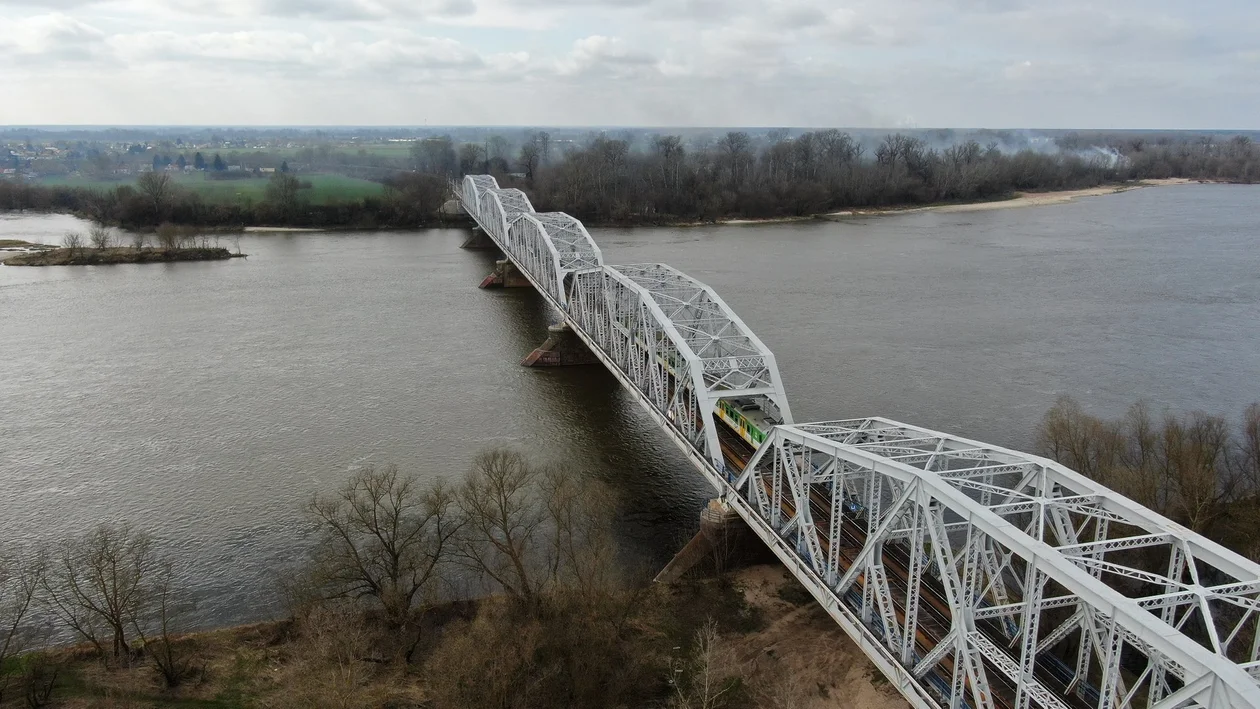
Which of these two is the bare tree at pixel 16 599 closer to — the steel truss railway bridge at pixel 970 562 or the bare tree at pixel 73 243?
the steel truss railway bridge at pixel 970 562

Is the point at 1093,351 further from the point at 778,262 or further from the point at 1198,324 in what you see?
the point at 778,262

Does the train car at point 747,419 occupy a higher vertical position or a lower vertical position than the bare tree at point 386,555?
higher

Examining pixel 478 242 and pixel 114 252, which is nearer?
pixel 114 252

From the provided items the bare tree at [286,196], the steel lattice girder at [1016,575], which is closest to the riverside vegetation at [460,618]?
the steel lattice girder at [1016,575]

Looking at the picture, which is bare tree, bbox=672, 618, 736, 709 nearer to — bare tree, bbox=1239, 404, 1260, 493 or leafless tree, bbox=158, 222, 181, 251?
bare tree, bbox=1239, 404, 1260, 493

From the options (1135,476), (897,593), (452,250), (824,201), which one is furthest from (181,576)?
(824,201)

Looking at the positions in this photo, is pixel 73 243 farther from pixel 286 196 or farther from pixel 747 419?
pixel 747 419

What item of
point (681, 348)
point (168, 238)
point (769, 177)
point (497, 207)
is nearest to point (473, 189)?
point (497, 207)
